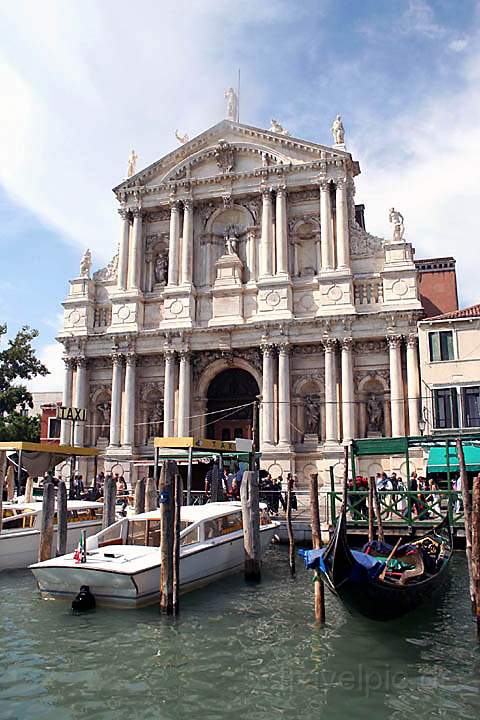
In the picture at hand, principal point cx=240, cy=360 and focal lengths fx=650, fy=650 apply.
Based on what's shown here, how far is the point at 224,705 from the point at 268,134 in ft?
79.3

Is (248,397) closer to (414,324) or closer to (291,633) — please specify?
(414,324)

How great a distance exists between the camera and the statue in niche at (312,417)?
24.9 m

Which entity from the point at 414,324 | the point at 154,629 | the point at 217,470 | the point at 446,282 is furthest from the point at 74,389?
the point at 154,629

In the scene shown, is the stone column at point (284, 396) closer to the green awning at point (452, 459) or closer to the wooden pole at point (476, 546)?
the green awning at point (452, 459)

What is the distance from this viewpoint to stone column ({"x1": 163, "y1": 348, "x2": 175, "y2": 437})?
25.8 meters

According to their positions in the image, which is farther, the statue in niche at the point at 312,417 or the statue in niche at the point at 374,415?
the statue in niche at the point at 312,417

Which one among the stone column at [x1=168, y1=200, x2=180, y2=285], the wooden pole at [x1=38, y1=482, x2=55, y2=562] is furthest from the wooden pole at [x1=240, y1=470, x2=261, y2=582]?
the stone column at [x1=168, y1=200, x2=180, y2=285]

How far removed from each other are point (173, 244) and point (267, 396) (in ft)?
26.0

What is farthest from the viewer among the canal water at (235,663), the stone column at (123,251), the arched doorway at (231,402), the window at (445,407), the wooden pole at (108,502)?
the stone column at (123,251)

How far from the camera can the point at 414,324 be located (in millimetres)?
23953

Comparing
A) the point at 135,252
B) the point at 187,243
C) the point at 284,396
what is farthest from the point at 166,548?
the point at 135,252

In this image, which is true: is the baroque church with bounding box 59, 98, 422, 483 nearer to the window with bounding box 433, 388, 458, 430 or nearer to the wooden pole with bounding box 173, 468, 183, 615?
the window with bounding box 433, 388, 458, 430

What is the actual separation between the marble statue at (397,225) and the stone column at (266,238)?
484 cm

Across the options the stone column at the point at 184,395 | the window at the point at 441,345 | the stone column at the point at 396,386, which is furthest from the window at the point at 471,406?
the stone column at the point at 184,395
